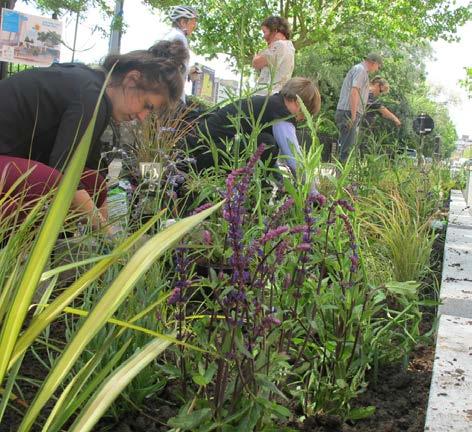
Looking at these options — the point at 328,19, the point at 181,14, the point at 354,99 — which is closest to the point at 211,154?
the point at 181,14

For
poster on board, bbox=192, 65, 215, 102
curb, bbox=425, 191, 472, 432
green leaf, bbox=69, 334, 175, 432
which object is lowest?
curb, bbox=425, 191, 472, 432

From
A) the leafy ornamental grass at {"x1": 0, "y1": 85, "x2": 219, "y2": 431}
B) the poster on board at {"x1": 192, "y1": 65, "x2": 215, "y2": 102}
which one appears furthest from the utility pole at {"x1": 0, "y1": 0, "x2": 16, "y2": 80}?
the leafy ornamental grass at {"x1": 0, "y1": 85, "x2": 219, "y2": 431}

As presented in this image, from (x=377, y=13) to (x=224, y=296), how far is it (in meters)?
18.3

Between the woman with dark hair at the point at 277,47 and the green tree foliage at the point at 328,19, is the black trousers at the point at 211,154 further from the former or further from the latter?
the green tree foliage at the point at 328,19

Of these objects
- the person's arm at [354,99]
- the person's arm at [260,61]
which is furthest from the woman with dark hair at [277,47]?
the person's arm at [354,99]

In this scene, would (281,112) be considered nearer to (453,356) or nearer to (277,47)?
A: (277,47)

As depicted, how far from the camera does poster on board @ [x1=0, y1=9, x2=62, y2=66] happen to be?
261 inches

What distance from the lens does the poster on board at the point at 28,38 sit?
662cm

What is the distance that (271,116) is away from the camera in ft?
12.8

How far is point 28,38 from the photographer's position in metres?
6.75

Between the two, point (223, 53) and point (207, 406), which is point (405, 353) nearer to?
point (207, 406)

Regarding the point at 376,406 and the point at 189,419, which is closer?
the point at 189,419

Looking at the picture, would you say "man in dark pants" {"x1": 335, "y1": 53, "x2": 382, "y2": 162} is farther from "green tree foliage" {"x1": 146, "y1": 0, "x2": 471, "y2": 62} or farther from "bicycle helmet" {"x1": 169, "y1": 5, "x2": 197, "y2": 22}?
"green tree foliage" {"x1": 146, "y1": 0, "x2": 471, "y2": 62}

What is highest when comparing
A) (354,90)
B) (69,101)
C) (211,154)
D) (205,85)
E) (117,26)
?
(117,26)
